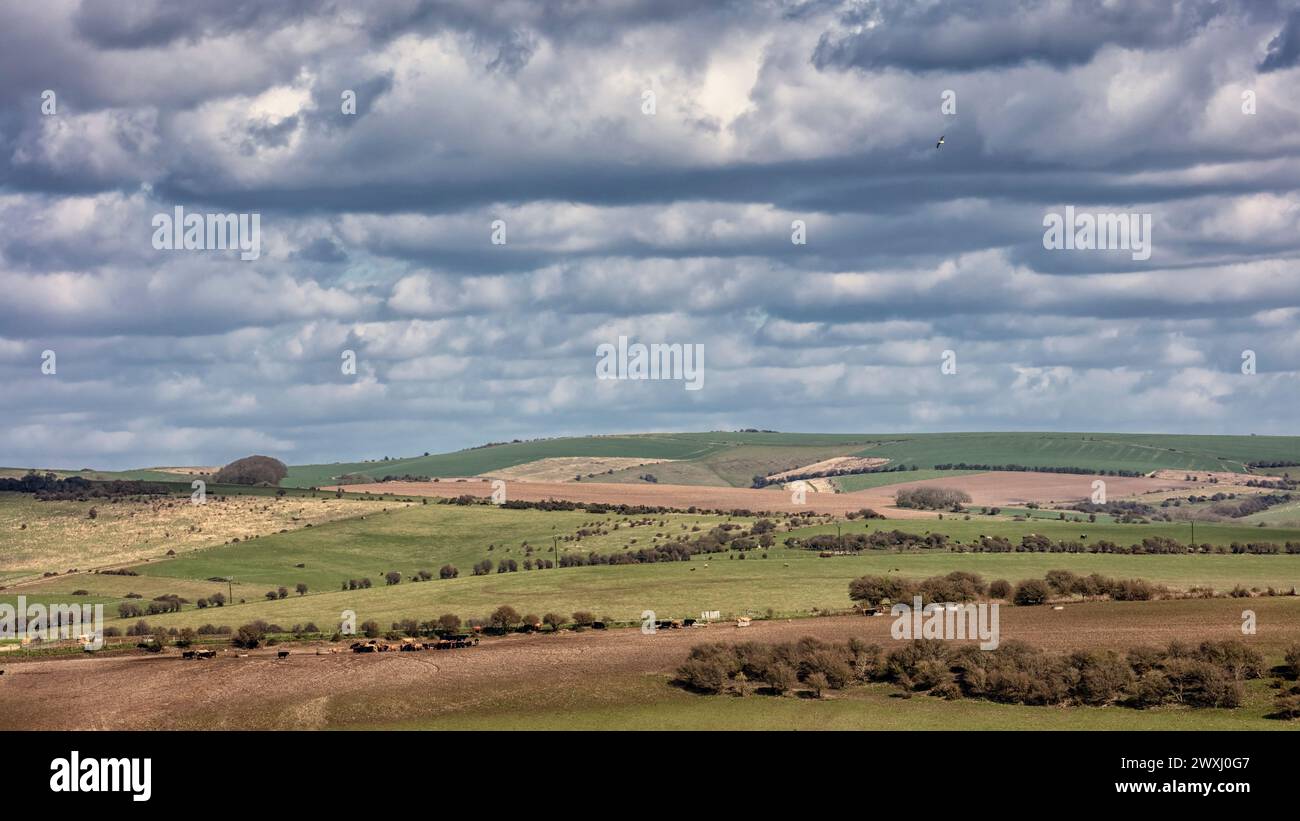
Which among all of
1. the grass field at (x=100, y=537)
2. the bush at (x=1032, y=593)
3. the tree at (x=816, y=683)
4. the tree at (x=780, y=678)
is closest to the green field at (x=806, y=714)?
the tree at (x=816, y=683)

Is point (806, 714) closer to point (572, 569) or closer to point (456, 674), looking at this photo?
point (456, 674)

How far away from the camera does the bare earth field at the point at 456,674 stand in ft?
281

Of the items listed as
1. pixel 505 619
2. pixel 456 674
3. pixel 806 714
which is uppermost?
pixel 505 619

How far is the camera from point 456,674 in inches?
3703

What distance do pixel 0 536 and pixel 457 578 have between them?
67990 millimetres

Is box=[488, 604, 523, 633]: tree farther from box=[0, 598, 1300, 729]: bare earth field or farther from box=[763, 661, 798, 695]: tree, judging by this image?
box=[763, 661, 798, 695]: tree

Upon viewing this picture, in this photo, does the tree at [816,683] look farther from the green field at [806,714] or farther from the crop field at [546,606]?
the crop field at [546,606]

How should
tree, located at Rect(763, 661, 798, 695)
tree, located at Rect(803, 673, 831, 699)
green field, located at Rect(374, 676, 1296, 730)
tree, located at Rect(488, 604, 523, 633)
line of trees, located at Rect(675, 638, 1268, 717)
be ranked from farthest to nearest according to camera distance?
tree, located at Rect(488, 604, 523, 633) < tree, located at Rect(763, 661, 798, 695) < tree, located at Rect(803, 673, 831, 699) < line of trees, located at Rect(675, 638, 1268, 717) < green field, located at Rect(374, 676, 1296, 730)

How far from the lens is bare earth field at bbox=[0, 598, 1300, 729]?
281ft

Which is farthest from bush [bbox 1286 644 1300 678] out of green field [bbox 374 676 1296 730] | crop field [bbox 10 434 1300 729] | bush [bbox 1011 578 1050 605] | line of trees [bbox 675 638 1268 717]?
bush [bbox 1011 578 1050 605]

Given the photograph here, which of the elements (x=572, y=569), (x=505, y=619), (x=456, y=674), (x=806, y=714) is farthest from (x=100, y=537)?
(x=806, y=714)

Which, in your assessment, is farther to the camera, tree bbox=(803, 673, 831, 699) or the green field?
tree bbox=(803, 673, 831, 699)
